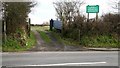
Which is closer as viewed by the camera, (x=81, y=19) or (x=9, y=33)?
(x=9, y=33)

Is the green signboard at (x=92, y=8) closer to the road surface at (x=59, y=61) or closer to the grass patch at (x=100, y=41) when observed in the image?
the grass patch at (x=100, y=41)

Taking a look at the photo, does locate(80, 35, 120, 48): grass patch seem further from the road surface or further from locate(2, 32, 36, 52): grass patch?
the road surface

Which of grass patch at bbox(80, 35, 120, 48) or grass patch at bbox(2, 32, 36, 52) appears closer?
grass patch at bbox(2, 32, 36, 52)

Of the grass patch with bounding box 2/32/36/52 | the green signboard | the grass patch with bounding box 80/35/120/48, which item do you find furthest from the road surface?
the green signboard

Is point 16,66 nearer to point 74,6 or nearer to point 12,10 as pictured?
point 12,10

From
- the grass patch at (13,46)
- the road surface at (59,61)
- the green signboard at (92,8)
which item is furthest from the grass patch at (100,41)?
the road surface at (59,61)

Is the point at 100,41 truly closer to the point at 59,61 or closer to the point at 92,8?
the point at 92,8

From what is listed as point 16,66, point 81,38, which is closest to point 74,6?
point 81,38

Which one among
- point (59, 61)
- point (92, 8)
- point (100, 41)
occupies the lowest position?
point (59, 61)

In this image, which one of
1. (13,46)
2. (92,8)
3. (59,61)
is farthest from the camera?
(92,8)

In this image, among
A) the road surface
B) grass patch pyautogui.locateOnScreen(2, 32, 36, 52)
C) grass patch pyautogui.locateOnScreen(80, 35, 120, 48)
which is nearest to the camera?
the road surface

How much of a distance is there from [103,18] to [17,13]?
8719 millimetres

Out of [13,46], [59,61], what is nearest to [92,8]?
[13,46]

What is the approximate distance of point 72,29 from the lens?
27.4 m
